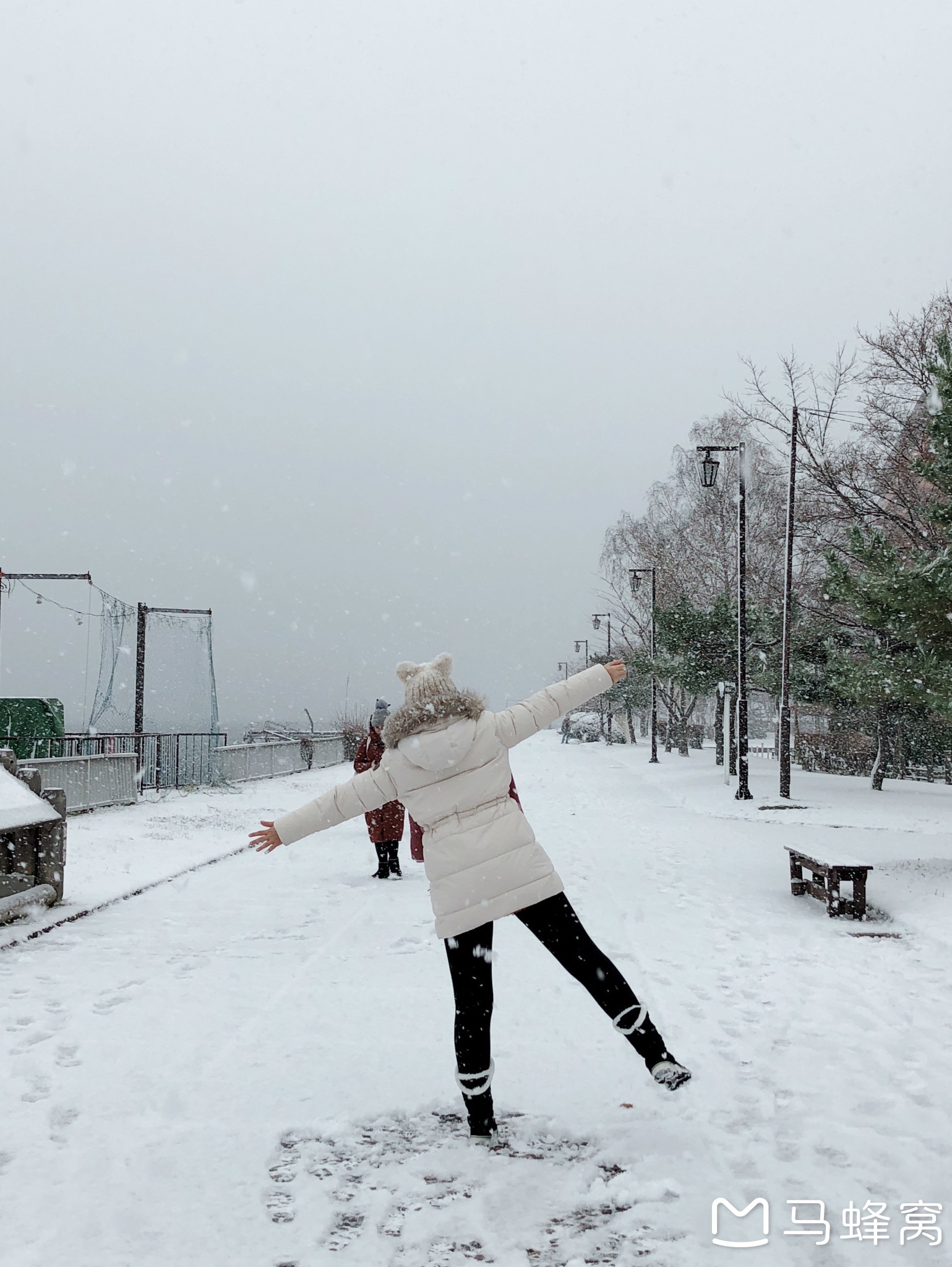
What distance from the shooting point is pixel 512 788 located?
4340 mm

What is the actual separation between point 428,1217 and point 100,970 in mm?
4084

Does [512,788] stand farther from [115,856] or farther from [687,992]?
[115,856]

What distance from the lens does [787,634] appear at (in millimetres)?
20312

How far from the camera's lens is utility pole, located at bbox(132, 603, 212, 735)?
2394cm

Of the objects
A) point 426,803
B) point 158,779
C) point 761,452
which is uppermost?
point 761,452

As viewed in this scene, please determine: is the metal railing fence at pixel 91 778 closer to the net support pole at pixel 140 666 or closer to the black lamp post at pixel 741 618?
the net support pole at pixel 140 666

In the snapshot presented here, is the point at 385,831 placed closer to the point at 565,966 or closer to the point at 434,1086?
the point at 434,1086

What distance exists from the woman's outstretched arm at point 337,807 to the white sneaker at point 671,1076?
1485 millimetres

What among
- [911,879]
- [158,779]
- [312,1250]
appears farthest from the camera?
[158,779]

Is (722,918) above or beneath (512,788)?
beneath

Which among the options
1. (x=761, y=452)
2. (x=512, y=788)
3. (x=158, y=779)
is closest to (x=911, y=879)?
(x=512, y=788)

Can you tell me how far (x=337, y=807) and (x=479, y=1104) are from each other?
49.5 inches

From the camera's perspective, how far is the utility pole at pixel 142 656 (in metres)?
23.9

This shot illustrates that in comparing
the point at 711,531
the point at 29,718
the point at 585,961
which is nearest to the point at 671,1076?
the point at 585,961
